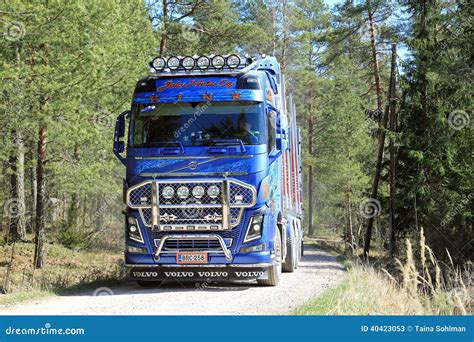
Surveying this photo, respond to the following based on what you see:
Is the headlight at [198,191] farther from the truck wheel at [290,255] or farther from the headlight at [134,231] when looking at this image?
the truck wheel at [290,255]

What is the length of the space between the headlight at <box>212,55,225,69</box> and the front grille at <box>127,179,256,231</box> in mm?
2522

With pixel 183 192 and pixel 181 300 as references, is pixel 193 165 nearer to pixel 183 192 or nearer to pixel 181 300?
pixel 183 192

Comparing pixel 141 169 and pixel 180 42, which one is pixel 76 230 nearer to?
pixel 180 42

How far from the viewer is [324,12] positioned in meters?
54.8

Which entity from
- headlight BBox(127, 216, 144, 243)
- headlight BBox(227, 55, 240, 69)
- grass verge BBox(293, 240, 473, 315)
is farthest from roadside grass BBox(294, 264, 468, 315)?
headlight BBox(227, 55, 240, 69)

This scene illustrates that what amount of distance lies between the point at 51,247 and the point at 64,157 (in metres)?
5.66

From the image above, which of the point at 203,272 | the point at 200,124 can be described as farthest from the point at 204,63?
the point at 203,272

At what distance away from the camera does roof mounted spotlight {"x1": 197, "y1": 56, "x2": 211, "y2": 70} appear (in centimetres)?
1251

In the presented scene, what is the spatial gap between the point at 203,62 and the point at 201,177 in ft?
8.18

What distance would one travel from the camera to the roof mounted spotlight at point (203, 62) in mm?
12509

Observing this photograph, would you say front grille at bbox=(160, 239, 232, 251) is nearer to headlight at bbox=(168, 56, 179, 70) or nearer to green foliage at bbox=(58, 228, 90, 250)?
headlight at bbox=(168, 56, 179, 70)

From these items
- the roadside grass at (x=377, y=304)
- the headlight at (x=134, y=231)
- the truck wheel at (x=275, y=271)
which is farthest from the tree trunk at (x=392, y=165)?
the headlight at (x=134, y=231)

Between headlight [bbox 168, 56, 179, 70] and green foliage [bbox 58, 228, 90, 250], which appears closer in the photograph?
headlight [bbox 168, 56, 179, 70]

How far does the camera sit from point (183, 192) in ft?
37.7
